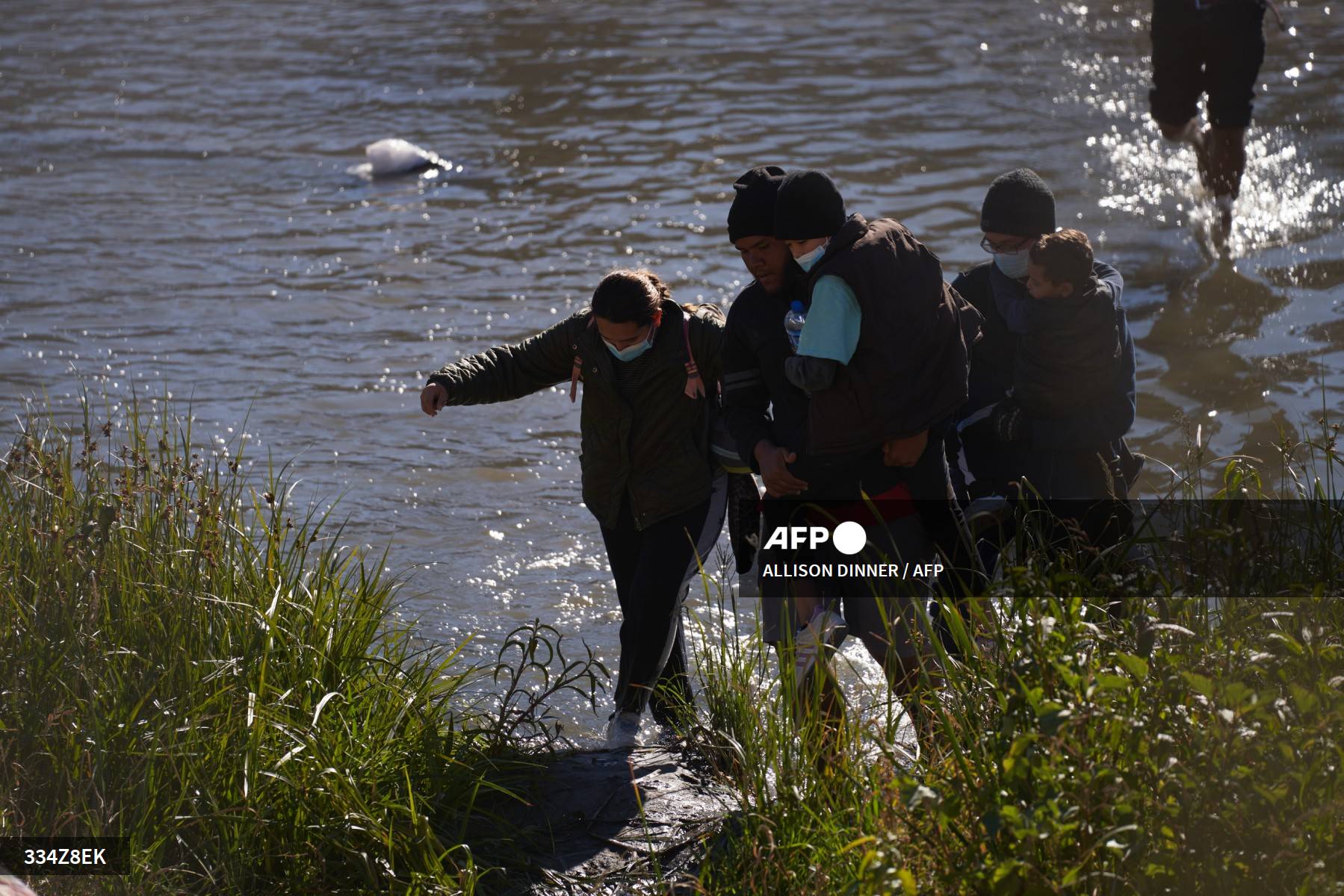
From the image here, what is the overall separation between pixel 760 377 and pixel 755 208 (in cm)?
51

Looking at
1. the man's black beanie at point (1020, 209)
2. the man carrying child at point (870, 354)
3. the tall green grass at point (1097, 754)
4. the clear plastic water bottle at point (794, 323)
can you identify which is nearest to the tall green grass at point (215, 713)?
the tall green grass at point (1097, 754)

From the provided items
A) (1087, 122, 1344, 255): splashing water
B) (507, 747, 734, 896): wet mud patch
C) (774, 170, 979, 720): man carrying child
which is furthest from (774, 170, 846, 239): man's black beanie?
(1087, 122, 1344, 255): splashing water

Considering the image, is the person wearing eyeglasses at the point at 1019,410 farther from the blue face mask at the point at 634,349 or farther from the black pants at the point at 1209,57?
the black pants at the point at 1209,57

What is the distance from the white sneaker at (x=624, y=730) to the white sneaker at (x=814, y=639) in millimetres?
700

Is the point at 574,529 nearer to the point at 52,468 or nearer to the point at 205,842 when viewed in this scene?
the point at 52,468

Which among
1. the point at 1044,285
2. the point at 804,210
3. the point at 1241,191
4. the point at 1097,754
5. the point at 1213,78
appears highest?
the point at 1213,78

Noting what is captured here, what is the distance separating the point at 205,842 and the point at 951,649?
2270 millimetres

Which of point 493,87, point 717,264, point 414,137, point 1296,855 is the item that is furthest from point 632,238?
point 1296,855

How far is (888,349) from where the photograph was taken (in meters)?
4.02

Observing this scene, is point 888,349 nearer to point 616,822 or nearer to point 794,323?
point 794,323

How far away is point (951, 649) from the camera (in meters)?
4.49

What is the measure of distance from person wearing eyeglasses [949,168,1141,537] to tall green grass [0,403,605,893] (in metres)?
1.58

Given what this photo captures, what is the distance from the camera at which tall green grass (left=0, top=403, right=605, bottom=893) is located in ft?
11.5

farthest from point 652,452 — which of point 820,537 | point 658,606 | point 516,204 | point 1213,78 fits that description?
point 516,204
